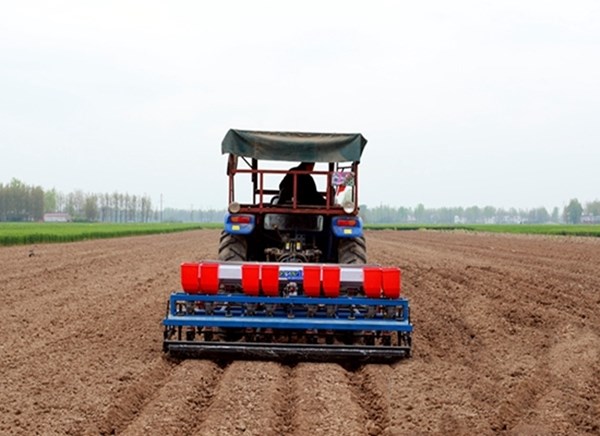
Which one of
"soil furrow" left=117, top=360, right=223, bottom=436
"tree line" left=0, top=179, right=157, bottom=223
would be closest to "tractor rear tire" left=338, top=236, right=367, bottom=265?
"soil furrow" left=117, top=360, right=223, bottom=436

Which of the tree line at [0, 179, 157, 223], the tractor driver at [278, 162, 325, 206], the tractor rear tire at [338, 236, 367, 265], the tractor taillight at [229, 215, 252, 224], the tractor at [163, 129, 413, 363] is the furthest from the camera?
the tree line at [0, 179, 157, 223]

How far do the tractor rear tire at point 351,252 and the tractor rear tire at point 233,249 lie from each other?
1.21 metres

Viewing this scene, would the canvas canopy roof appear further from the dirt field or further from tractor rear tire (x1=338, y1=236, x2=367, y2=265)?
the dirt field

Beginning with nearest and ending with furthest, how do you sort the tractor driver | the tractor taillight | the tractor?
the tractor < the tractor taillight < the tractor driver

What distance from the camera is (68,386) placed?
639 centimetres

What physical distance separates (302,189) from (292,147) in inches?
29.7

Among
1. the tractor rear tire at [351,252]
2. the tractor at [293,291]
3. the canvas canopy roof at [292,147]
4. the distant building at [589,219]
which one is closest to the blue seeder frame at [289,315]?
the tractor at [293,291]

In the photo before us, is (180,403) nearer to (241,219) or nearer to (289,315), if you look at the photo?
(289,315)

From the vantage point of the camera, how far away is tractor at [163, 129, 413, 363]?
24.4ft

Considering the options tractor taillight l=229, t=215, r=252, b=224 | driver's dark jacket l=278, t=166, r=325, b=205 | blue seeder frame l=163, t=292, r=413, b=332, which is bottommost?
blue seeder frame l=163, t=292, r=413, b=332

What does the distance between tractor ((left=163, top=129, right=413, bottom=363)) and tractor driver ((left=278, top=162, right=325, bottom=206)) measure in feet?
1.34

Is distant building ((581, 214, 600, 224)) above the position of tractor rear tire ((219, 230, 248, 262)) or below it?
above

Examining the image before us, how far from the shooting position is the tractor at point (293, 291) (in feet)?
24.4

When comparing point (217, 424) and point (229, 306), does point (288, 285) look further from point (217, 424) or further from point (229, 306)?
point (217, 424)
